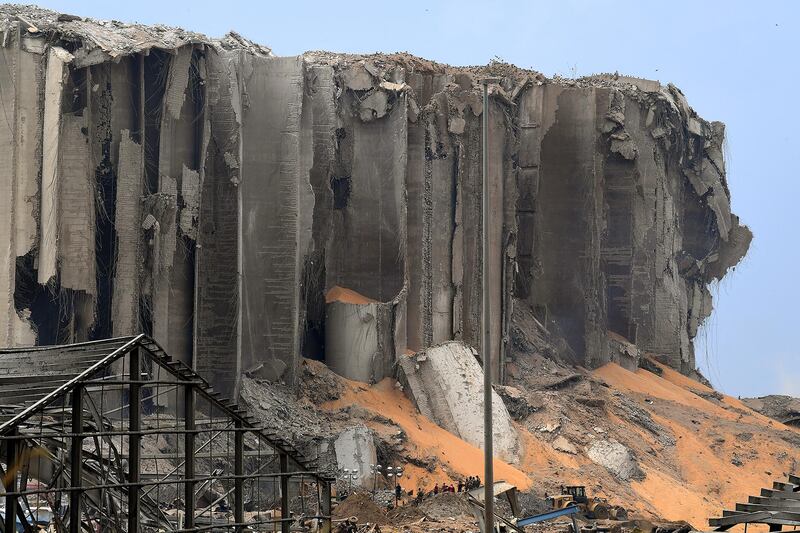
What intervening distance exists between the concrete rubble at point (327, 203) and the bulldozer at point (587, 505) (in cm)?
484

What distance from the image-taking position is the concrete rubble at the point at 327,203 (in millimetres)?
50250

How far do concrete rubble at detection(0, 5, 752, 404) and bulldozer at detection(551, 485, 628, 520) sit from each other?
4.84 meters

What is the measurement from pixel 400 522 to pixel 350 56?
25.1 meters

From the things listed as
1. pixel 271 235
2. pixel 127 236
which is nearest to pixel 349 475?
pixel 271 235

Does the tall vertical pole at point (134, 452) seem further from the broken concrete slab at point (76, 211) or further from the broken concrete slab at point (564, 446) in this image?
the broken concrete slab at point (564, 446)

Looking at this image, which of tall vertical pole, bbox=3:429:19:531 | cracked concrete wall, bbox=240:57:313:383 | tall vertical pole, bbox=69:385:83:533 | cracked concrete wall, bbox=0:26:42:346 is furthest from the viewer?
cracked concrete wall, bbox=240:57:313:383

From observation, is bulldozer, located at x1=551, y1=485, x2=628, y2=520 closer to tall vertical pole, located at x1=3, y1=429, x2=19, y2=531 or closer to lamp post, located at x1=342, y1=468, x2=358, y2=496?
lamp post, located at x1=342, y1=468, x2=358, y2=496

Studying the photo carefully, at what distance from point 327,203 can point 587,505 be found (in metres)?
A: 15.6

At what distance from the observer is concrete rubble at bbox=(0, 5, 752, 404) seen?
50.2 meters

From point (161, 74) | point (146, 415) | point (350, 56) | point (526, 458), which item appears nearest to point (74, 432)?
point (146, 415)

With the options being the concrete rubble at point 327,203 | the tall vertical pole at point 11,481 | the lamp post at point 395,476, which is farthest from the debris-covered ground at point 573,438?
the tall vertical pole at point 11,481

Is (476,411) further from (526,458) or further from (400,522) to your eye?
(400,522)

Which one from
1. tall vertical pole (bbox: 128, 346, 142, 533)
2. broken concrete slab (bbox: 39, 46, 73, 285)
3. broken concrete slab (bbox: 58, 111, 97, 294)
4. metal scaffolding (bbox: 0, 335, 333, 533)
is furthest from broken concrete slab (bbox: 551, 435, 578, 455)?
tall vertical pole (bbox: 128, 346, 142, 533)

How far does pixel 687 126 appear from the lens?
77688mm
